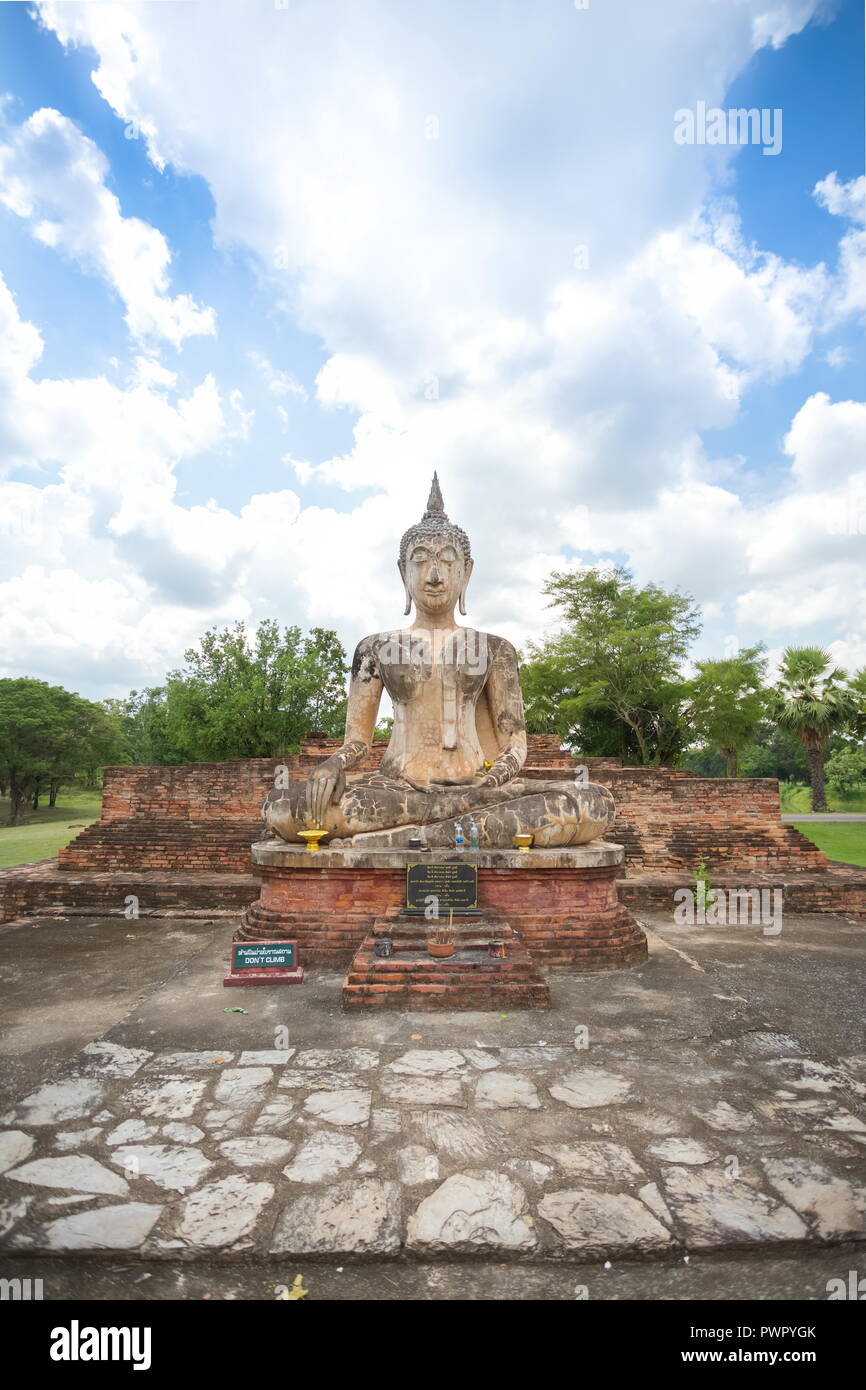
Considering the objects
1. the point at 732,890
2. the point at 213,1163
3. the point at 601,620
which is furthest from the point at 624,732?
the point at 213,1163

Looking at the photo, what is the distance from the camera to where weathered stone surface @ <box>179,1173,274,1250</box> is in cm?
201

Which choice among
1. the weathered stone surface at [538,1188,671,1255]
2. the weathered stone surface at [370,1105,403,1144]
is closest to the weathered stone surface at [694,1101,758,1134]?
the weathered stone surface at [538,1188,671,1255]

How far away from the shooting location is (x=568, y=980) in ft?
14.8

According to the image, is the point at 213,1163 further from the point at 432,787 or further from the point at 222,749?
the point at 222,749

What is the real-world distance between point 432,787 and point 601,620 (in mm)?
22228

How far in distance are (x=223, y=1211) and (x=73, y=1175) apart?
579 millimetres

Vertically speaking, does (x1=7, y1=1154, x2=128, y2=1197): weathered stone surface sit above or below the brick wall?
below

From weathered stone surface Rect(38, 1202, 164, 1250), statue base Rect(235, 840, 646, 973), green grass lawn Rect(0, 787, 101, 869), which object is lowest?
green grass lawn Rect(0, 787, 101, 869)

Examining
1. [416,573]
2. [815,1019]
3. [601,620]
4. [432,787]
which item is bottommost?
[815,1019]

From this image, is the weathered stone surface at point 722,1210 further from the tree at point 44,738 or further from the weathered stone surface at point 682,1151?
the tree at point 44,738

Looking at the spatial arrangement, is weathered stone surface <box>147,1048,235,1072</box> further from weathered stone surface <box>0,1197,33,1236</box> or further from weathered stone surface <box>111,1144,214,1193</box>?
weathered stone surface <box>0,1197,33,1236</box>

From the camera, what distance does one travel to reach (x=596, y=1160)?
93.7 inches

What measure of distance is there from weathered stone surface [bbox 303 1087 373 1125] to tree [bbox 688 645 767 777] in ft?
76.3

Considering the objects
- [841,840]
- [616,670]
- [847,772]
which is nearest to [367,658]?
[841,840]
